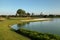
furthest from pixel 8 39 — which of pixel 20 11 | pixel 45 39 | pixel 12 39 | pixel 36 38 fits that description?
pixel 20 11

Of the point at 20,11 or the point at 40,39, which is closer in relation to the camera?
the point at 40,39

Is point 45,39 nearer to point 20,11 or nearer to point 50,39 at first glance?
point 50,39

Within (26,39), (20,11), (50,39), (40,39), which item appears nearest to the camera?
(50,39)

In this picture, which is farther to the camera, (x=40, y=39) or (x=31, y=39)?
(x=31, y=39)

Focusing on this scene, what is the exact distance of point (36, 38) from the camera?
22.5m

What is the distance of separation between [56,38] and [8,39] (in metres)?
7.92

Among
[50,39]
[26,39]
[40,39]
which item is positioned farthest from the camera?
[26,39]

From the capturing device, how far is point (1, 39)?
22.3m

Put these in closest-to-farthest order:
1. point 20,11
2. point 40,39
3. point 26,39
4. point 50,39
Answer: point 50,39, point 40,39, point 26,39, point 20,11

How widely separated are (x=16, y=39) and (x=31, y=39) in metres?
2.60

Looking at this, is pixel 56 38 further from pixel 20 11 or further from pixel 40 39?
pixel 20 11

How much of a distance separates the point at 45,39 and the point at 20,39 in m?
4.38

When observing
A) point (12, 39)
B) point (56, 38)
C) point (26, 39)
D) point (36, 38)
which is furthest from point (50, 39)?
point (12, 39)

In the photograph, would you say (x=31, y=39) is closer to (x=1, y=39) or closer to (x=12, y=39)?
(x=12, y=39)
